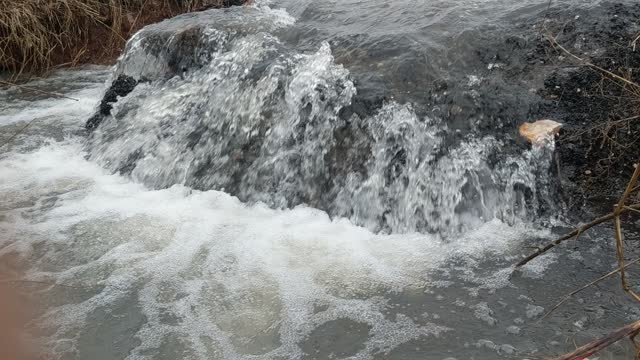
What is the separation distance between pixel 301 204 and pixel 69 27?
4.64 m

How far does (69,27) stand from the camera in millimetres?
6922

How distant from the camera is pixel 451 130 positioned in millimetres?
3914

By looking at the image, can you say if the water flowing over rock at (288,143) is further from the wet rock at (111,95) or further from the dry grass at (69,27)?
the dry grass at (69,27)

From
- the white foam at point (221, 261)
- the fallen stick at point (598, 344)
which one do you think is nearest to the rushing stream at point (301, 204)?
the white foam at point (221, 261)

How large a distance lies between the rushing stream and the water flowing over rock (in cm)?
1

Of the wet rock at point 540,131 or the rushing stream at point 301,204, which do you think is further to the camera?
the wet rock at point 540,131

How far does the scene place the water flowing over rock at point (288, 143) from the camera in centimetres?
373

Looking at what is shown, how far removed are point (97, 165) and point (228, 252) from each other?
1.97 meters

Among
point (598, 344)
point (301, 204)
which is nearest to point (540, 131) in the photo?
point (301, 204)

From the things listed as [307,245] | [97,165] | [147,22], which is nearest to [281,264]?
[307,245]

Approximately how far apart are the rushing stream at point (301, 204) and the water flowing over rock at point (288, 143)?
1 centimetres

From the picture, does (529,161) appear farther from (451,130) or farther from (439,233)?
(439,233)

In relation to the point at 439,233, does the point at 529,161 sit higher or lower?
higher

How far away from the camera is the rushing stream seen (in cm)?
285
